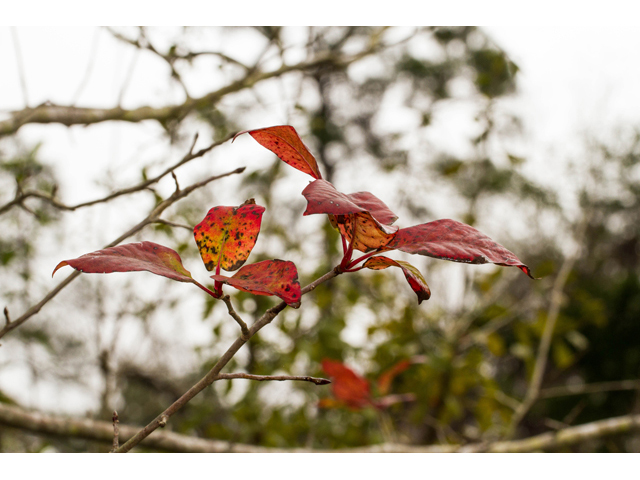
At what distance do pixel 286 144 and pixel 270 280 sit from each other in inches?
3.6

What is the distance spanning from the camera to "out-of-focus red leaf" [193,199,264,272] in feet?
0.94

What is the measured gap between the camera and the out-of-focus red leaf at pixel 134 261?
23 cm

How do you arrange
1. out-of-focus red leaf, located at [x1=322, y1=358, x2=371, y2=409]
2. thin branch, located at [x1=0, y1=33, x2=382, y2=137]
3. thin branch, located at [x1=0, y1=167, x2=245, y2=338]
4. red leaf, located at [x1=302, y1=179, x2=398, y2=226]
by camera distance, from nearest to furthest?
1. red leaf, located at [x1=302, y1=179, x2=398, y2=226]
2. thin branch, located at [x1=0, y1=167, x2=245, y2=338]
3. thin branch, located at [x1=0, y1=33, x2=382, y2=137]
4. out-of-focus red leaf, located at [x1=322, y1=358, x2=371, y2=409]

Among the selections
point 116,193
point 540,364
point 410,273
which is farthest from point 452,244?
point 540,364

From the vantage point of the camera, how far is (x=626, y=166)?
4.42m

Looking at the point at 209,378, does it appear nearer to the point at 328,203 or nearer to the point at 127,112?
the point at 328,203

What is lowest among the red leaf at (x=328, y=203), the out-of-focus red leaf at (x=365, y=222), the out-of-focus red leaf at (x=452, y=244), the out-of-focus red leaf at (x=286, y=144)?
the out-of-focus red leaf at (x=452, y=244)

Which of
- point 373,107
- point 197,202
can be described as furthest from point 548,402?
point 197,202

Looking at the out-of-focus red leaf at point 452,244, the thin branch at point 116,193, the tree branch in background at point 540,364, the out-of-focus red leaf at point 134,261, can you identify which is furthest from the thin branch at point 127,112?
the tree branch in background at point 540,364

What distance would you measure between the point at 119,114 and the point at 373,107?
3.19m

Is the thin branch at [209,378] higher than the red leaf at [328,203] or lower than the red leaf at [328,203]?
lower

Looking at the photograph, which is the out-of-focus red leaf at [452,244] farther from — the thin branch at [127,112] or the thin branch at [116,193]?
the thin branch at [127,112]

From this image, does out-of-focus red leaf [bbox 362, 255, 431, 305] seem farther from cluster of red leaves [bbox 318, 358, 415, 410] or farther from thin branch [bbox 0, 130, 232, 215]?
cluster of red leaves [bbox 318, 358, 415, 410]

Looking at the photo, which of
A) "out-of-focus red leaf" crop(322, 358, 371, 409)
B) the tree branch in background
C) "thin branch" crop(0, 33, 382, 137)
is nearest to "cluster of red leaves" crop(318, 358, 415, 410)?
"out-of-focus red leaf" crop(322, 358, 371, 409)
